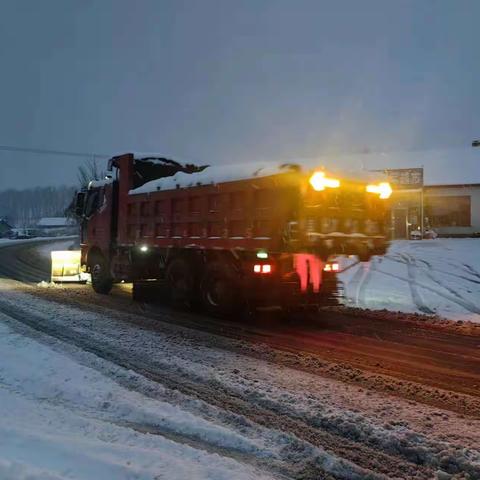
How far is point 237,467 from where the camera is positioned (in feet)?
13.1

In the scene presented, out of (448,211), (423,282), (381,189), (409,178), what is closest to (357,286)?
(423,282)

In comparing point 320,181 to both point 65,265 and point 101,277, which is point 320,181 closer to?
point 101,277

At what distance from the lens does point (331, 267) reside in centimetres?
1084

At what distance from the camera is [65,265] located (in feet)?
59.4

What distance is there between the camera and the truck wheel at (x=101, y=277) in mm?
15438

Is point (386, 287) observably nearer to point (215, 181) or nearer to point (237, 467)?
point (215, 181)

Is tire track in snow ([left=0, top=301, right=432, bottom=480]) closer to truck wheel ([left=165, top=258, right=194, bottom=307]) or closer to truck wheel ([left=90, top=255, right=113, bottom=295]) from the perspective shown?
truck wheel ([left=165, top=258, right=194, bottom=307])

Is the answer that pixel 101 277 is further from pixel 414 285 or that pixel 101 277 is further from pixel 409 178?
pixel 409 178

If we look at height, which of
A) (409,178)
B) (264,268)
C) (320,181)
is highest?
(409,178)

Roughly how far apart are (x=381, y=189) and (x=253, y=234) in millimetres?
2656

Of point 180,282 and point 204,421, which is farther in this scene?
point 180,282

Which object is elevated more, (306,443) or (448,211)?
(448,211)

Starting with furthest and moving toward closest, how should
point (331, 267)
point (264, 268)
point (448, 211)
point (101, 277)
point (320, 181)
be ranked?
1. point (448, 211)
2. point (101, 277)
3. point (331, 267)
4. point (264, 268)
5. point (320, 181)

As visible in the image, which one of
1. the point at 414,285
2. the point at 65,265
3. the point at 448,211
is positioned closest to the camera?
the point at 414,285
